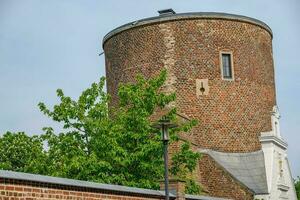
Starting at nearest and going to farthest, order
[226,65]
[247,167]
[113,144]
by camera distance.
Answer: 1. [113,144]
2. [247,167]
3. [226,65]

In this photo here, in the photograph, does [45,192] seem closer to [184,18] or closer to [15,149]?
[184,18]

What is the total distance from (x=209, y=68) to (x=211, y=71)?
6.7 inches

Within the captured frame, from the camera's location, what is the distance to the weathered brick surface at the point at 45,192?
10.8m

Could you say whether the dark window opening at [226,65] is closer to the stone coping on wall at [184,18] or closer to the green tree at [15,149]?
the stone coping on wall at [184,18]

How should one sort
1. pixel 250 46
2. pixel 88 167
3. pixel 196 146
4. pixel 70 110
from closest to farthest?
1. pixel 88 167
2. pixel 70 110
3. pixel 196 146
4. pixel 250 46

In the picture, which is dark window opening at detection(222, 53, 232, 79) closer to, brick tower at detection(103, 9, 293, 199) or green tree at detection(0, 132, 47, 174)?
brick tower at detection(103, 9, 293, 199)

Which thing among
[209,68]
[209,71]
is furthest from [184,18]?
[209,71]

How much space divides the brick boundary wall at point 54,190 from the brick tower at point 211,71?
14.8 meters

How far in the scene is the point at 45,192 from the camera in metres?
11.7

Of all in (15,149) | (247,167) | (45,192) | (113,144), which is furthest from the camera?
(15,149)

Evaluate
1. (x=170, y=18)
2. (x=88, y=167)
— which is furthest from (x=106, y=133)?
(x=170, y=18)

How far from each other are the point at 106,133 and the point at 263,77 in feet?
40.3

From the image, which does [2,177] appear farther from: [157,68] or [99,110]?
[157,68]

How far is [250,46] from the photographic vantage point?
31.3m
